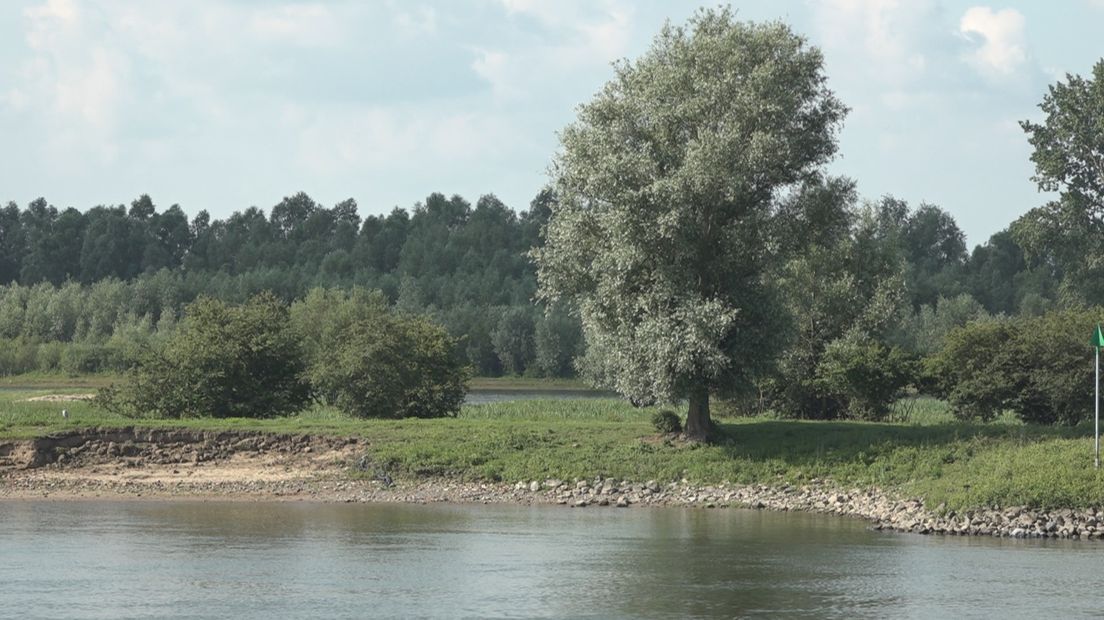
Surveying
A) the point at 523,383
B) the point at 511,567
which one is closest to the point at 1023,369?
the point at 511,567

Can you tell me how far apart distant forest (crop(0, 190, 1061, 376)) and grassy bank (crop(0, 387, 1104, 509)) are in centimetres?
5218

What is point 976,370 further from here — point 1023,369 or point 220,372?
point 220,372

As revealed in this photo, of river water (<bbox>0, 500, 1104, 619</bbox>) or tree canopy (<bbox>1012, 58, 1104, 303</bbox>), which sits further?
tree canopy (<bbox>1012, 58, 1104, 303</bbox>)

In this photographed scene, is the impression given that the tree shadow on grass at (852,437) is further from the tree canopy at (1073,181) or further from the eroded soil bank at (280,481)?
the tree canopy at (1073,181)

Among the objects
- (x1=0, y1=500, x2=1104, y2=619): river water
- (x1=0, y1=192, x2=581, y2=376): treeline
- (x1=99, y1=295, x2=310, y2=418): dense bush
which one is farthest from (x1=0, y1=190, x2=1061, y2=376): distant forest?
(x1=0, y1=500, x2=1104, y2=619): river water

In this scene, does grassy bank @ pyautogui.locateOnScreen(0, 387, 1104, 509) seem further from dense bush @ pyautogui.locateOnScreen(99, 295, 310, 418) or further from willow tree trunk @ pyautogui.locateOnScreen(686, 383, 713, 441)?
dense bush @ pyautogui.locateOnScreen(99, 295, 310, 418)

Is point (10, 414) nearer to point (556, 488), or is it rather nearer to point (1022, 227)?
point (556, 488)

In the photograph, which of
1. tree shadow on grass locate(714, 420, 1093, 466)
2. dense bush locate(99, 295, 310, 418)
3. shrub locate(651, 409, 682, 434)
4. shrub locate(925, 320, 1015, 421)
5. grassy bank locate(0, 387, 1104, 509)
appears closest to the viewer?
grassy bank locate(0, 387, 1104, 509)

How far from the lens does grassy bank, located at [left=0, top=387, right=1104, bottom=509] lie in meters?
40.9

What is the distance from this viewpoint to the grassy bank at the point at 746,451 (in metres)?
40.9

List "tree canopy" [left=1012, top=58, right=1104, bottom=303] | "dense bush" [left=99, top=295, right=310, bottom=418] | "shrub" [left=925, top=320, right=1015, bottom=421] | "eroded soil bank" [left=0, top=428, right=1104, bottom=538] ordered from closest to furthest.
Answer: "eroded soil bank" [left=0, top=428, right=1104, bottom=538] → "shrub" [left=925, top=320, right=1015, bottom=421] → "dense bush" [left=99, top=295, right=310, bottom=418] → "tree canopy" [left=1012, top=58, right=1104, bottom=303]

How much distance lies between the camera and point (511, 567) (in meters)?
33.3

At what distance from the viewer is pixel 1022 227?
80000mm

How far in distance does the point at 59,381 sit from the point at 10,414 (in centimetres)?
5854
